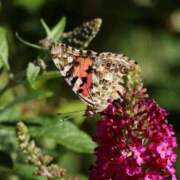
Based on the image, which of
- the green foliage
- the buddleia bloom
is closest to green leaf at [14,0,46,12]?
the green foliage

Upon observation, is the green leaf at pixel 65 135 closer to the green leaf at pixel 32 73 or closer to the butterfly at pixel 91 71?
the green leaf at pixel 32 73

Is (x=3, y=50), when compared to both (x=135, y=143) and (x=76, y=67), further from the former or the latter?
(x=135, y=143)

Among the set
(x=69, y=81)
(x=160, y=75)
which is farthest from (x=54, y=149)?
Answer: (x=160, y=75)

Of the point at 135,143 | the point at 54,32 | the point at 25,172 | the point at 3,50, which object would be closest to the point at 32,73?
the point at 3,50

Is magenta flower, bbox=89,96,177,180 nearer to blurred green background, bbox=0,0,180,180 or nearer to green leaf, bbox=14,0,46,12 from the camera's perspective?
blurred green background, bbox=0,0,180,180

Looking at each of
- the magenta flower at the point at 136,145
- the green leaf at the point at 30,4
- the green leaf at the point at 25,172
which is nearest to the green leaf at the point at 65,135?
the green leaf at the point at 25,172
